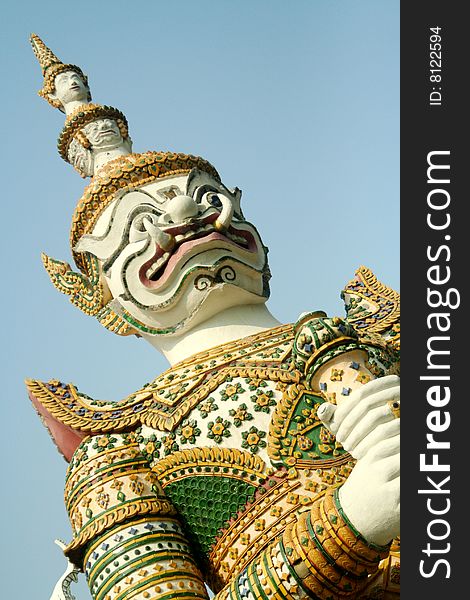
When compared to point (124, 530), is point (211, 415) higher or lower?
higher

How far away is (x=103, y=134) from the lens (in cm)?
661

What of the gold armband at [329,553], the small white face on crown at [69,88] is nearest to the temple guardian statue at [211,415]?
the gold armband at [329,553]

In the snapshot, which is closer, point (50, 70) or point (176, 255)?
point (176, 255)

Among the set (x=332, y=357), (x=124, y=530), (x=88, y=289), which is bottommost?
(x=124, y=530)

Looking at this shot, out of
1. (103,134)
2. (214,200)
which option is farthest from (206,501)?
(103,134)

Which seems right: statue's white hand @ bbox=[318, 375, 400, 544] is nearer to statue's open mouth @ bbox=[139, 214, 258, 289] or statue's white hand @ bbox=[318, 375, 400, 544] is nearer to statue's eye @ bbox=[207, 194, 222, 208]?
statue's open mouth @ bbox=[139, 214, 258, 289]

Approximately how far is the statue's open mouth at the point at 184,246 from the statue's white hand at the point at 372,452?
1.72m

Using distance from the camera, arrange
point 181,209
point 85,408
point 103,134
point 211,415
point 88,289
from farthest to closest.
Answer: point 103,134 → point 88,289 → point 181,209 → point 85,408 → point 211,415

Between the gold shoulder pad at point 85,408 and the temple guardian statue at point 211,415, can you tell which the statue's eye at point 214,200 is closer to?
the temple guardian statue at point 211,415

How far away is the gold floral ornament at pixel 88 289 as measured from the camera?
238 inches

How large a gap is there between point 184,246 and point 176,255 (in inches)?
2.6

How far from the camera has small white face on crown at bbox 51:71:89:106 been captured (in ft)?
22.8

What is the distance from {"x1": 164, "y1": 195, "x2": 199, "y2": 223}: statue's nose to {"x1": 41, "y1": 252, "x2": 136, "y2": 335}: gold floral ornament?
64 cm

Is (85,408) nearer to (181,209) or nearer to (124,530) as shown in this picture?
(124,530)
